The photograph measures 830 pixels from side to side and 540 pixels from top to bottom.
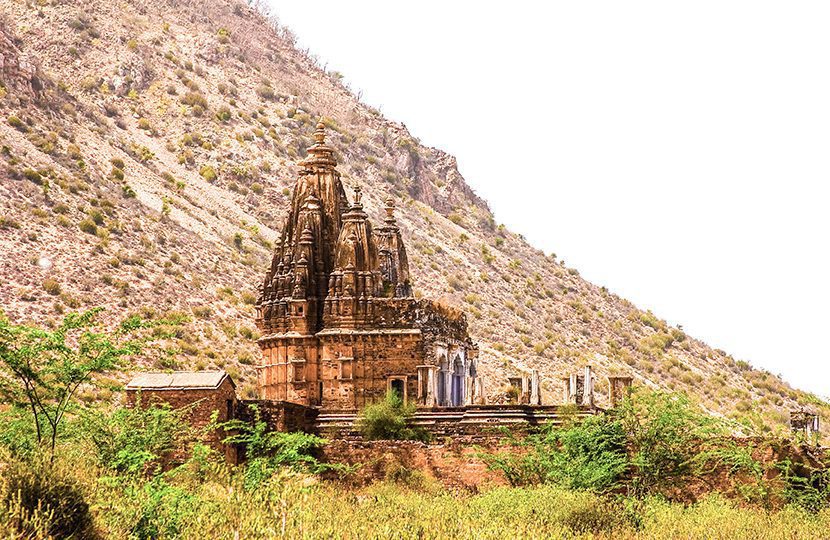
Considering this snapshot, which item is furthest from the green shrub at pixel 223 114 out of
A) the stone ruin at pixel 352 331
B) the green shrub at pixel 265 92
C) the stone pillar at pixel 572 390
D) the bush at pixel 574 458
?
the bush at pixel 574 458

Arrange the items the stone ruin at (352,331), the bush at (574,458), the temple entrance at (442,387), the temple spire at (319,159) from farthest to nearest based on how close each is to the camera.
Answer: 1. the temple spire at (319,159)
2. the temple entrance at (442,387)
3. the stone ruin at (352,331)
4. the bush at (574,458)

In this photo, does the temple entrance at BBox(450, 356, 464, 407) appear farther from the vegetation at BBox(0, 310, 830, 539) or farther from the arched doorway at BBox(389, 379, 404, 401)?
the vegetation at BBox(0, 310, 830, 539)

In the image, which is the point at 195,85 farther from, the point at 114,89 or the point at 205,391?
the point at 205,391

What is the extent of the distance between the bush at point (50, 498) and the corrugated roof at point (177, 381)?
30.3 ft

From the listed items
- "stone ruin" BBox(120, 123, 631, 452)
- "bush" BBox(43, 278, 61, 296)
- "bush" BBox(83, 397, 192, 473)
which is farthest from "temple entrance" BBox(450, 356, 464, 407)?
"bush" BBox(43, 278, 61, 296)

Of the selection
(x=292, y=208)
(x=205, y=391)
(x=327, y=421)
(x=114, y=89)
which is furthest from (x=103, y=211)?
(x=205, y=391)

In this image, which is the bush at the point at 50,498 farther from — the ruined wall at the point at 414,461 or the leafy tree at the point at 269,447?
the ruined wall at the point at 414,461

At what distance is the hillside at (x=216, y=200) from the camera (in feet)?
194

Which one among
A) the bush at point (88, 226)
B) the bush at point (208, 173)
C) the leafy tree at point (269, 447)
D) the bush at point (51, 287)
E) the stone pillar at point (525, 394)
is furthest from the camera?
the bush at point (208, 173)

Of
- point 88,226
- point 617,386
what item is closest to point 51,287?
point 88,226

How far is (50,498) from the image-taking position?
51.0ft

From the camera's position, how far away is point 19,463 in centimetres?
1603

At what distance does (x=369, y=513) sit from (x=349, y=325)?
16.8m

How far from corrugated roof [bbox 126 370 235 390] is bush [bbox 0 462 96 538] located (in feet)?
30.3
